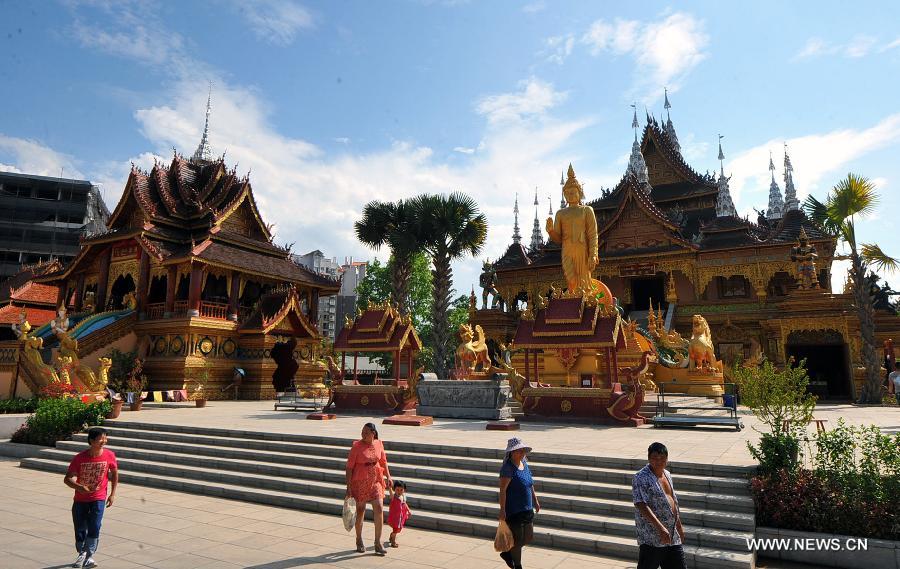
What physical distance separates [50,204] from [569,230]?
192ft

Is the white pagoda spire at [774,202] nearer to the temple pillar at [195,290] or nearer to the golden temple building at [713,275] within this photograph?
the golden temple building at [713,275]

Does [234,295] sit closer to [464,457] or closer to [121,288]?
[121,288]

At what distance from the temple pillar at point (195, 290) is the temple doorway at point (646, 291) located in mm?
24643

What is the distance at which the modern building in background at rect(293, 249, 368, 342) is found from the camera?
77.6m

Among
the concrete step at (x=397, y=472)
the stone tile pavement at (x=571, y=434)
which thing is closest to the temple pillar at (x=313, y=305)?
the stone tile pavement at (x=571, y=434)

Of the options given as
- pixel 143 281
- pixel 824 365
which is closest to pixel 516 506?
pixel 143 281

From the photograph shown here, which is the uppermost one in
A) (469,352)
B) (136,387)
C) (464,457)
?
(469,352)

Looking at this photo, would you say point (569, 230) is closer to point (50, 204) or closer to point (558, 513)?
point (558, 513)

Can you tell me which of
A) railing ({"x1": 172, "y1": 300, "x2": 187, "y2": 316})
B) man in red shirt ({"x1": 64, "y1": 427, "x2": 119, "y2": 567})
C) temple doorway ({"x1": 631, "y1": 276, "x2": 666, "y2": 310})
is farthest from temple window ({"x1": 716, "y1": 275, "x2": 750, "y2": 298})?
man in red shirt ({"x1": 64, "y1": 427, "x2": 119, "y2": 567})

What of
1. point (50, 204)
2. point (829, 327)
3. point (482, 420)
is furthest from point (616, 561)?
point (50, 204)

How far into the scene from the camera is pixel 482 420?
14047 mm

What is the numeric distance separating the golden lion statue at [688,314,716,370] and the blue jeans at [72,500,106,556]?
53.3 ft

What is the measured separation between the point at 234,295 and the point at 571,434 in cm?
2059

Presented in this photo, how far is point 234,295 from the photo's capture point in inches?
1035
